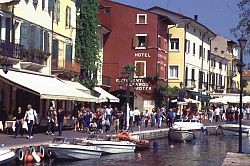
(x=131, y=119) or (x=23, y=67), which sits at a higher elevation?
(x=23, y=67)

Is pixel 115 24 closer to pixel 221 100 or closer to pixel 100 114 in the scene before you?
pixel 221 100

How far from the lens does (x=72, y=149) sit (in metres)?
29.8

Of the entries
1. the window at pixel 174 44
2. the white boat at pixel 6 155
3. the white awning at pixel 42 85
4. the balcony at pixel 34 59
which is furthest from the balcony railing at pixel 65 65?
the window at pixel 174 44

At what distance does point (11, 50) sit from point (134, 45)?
107 ft

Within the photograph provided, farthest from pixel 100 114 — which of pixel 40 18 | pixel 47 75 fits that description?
pixel 40 18

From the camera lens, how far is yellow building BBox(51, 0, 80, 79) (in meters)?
46.5

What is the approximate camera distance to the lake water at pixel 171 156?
30516mm

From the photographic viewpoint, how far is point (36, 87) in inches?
1399

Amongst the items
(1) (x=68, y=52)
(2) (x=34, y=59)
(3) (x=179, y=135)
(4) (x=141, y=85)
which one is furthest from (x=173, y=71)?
(2) (x=34, y=59)

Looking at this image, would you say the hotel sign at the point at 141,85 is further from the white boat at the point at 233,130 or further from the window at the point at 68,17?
the window at the point at 68,17

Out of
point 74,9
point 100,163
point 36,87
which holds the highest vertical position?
point 74,9

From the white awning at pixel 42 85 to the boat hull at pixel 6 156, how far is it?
31.9 ft

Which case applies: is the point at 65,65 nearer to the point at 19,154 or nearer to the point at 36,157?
the point at 36,157

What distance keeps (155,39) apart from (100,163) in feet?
130
